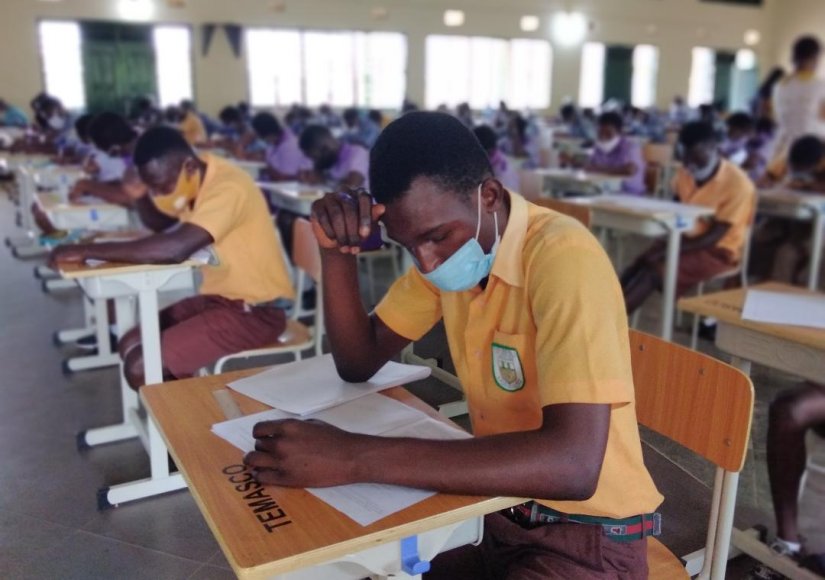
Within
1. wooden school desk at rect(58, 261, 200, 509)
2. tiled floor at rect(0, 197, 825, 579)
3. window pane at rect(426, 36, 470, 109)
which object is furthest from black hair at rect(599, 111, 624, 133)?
window pane at rect(426, 36, 470, 109)

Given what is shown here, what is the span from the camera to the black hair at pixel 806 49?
5633mm

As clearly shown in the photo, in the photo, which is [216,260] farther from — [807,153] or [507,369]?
[807,153]

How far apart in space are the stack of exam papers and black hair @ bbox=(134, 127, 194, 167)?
4.30ft

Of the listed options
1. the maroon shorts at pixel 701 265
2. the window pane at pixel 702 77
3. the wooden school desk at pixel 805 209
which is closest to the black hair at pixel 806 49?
the wooden school desk at pixel 805 209

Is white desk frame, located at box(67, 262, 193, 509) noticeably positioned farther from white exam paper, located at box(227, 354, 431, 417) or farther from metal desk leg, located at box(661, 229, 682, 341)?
metal desk leg, located at box(661, 229, 682, 341)

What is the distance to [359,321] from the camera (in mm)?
1423

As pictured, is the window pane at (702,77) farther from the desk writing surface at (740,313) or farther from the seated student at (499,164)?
the desk writing surface at (740,313)

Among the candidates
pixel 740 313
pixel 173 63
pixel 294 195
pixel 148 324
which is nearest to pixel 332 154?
pixel 294 195

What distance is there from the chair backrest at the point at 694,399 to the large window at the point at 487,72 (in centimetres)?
1350

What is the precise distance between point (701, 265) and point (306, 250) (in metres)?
2.13

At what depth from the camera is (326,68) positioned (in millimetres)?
13859

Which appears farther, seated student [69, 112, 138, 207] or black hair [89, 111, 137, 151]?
black hair [89, 111, 137, 151]

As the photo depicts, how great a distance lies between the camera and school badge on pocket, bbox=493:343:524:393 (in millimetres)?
1164

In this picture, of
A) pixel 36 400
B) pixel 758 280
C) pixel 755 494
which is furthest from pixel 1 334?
pixel 758 280
